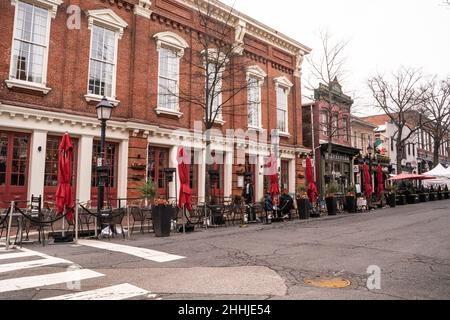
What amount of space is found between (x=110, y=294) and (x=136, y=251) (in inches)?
139

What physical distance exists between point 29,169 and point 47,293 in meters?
9.08

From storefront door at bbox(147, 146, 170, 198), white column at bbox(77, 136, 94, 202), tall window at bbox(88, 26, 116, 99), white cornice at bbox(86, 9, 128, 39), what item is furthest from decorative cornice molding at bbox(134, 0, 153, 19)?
white column at bbox(77, 136, 94, 202)

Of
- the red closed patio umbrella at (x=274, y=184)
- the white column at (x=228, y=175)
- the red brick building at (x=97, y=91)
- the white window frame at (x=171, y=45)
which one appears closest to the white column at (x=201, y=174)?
the red brick building at (x=97, y=91)

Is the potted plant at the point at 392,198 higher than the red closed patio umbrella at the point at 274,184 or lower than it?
lower

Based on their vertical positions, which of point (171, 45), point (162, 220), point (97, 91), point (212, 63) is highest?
point (171, 45)

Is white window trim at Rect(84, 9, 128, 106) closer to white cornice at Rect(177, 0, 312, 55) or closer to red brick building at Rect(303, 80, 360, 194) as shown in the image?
white cornice at Rect(177, 0, 312, 55)

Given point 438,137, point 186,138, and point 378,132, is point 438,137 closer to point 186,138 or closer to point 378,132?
point 378,132

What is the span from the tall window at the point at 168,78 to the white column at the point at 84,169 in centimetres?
400

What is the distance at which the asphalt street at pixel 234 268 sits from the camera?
4.76 meters

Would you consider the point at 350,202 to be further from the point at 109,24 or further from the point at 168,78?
the point at 109,24

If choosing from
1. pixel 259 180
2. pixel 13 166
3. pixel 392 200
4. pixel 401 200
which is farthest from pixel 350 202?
pixel 13 166

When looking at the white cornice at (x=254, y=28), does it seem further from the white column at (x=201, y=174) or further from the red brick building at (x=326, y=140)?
the white column at (x=201, y=174)

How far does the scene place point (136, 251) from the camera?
8.14 metres

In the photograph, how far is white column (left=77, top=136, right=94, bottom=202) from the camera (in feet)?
44.6
